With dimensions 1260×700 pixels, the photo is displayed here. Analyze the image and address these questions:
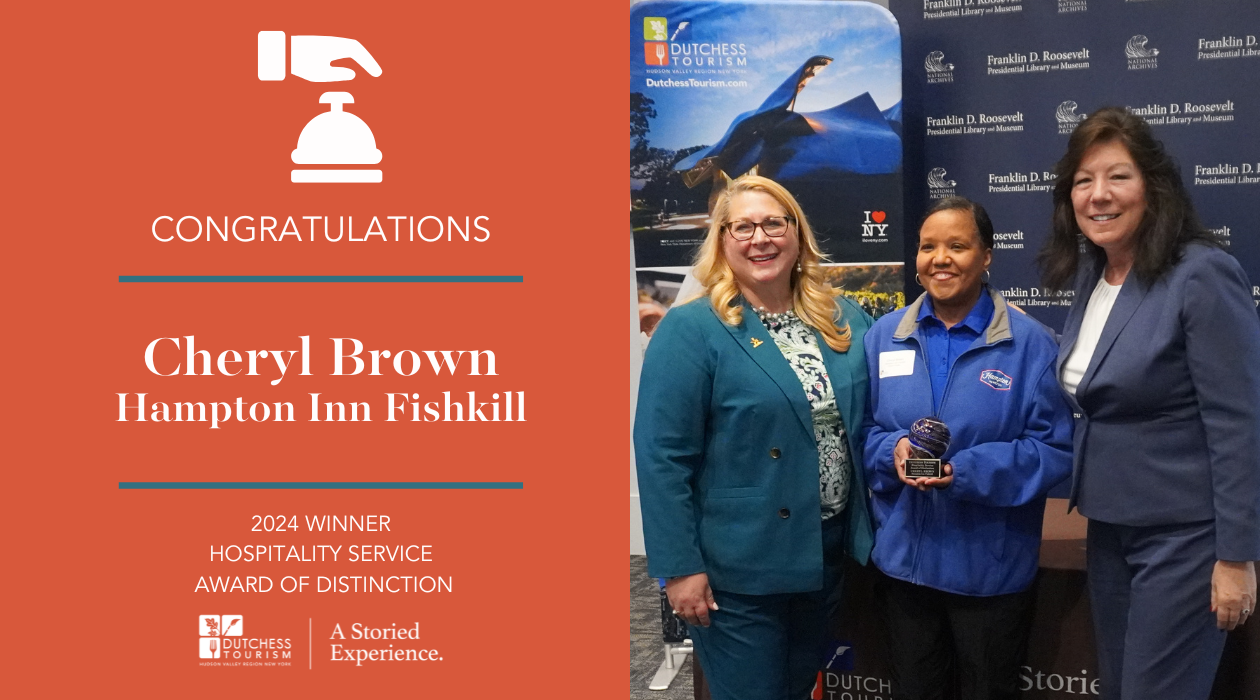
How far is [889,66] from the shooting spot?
11.8 ft

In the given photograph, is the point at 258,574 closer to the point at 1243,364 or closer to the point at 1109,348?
the point at 1109,348

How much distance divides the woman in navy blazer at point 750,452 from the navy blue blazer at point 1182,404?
0.48 m

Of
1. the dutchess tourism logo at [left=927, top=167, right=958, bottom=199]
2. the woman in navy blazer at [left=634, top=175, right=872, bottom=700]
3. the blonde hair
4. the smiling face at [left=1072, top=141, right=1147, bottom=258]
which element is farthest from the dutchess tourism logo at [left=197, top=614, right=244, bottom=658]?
the dutchess tourism logo at [left=927, top=167, right=958, bottom=199]

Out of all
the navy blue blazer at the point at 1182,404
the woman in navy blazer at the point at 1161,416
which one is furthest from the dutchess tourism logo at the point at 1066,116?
the navy blue blazer at the point at 1182,404

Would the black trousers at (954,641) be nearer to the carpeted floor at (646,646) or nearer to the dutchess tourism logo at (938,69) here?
the carpeted floor at (646,646)

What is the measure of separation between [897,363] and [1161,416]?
0.51 meters

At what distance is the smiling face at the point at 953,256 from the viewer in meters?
2.10

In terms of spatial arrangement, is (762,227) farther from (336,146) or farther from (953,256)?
(336,146)

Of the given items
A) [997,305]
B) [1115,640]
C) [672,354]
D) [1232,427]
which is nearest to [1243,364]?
[1232,427]

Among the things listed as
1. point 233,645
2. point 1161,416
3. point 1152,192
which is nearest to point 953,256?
point 1152,192

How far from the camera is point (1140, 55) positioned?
358 cm

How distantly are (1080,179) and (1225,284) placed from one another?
0.34 m

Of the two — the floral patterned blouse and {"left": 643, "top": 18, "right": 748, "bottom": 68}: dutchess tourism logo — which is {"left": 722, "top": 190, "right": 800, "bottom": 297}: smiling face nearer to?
the floral patterned blouse

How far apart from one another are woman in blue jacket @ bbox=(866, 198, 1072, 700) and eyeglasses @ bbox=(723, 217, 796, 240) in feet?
1.01
